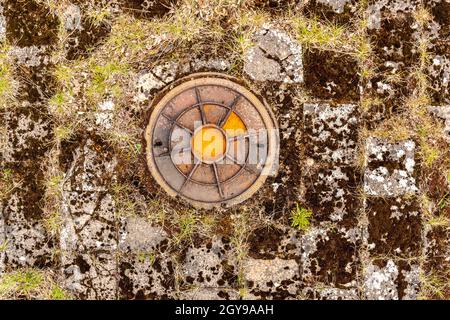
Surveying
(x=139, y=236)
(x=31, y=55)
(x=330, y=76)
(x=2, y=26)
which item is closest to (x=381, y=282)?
(x=330, y=76)

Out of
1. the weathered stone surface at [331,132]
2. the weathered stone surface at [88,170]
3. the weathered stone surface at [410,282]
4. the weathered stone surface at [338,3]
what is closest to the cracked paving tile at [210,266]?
the weathered stone surface at [88,170]

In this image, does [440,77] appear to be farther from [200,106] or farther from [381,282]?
[200,106]

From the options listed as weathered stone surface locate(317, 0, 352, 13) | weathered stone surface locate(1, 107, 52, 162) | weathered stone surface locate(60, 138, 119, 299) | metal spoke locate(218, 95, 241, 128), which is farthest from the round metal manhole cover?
weathered stone surface locate(317, 0, 352, 13)

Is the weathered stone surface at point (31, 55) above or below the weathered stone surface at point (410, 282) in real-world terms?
above

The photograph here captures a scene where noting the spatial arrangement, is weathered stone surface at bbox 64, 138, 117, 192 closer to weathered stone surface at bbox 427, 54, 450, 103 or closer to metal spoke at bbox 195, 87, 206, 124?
metal spoke at bbox 195, 87, 206, 124

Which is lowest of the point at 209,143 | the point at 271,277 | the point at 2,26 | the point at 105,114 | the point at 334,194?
the point at 271,277

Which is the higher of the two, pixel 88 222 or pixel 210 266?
pixel 88 222

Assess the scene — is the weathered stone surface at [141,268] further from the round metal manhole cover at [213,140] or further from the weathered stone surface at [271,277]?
the weathered stone surface at [271,277]

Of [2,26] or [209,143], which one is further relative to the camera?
[2,26]
